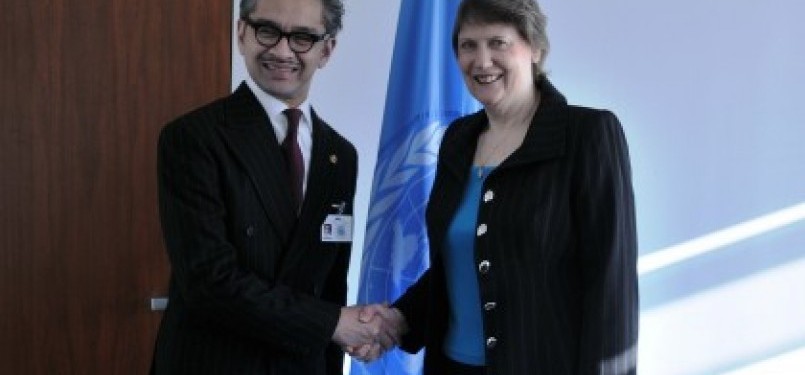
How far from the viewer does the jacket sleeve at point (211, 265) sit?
152 centimetres

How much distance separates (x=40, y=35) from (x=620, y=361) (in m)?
1.84

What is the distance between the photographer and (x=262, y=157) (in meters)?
1.57

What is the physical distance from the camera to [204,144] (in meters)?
1.55

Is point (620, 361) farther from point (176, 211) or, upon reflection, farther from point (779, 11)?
point (779, 11)

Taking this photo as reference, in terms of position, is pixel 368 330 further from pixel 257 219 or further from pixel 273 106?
pixel 273 106

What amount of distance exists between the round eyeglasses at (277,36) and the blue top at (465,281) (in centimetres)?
47

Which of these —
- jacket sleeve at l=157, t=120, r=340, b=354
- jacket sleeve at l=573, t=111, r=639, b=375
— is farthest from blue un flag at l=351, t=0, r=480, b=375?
jacket sleeve at l=573, t=111, r=639, b=375

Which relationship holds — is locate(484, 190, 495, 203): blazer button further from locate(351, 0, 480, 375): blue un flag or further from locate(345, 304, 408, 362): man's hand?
locate(351, 0, 480, 375): blue un flag

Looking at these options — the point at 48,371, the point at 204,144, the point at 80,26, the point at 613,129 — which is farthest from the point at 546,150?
the point at 48,371

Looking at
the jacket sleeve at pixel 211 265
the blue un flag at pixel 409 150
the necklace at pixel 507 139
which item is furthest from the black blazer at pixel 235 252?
the blue un flag at pixel 409 150

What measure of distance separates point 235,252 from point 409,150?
887 millimetres

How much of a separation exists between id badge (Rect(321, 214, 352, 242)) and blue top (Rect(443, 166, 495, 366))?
0.79 ft

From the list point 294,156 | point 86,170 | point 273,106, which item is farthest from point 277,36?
point 86,170

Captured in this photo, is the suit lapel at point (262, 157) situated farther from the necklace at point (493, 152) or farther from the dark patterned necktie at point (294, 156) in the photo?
the necklace at point (493, 152)
